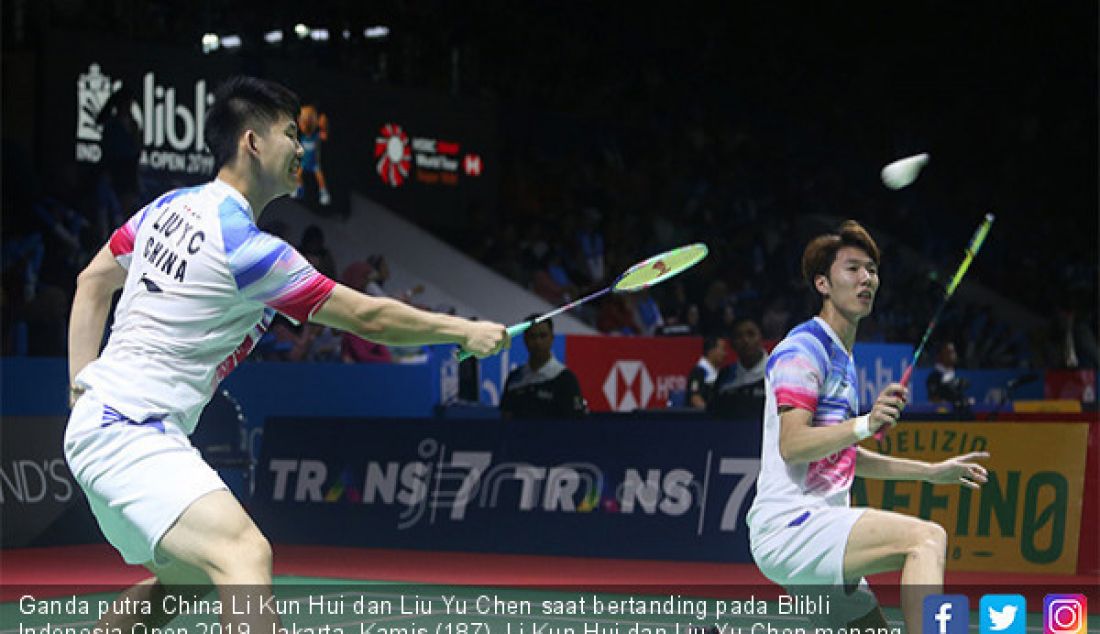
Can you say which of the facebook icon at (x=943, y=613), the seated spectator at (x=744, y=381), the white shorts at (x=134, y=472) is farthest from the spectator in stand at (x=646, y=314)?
the white shorts at (x=134, y=472)

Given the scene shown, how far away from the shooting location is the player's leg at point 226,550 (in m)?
3.99

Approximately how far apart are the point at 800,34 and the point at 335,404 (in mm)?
17717

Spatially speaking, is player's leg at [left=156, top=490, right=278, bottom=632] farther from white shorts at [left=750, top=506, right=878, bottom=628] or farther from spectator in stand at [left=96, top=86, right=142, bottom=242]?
spectator in stand at [left=96, top=86, right=142, bottom=242]

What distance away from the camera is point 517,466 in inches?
445

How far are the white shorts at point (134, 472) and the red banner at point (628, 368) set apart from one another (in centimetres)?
1257

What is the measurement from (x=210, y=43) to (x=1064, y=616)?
14685 millimetres

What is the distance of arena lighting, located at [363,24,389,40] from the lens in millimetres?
21516

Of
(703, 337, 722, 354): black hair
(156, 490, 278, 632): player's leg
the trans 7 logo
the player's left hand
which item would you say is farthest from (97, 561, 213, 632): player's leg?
(703, 337, 722, 354): black hair

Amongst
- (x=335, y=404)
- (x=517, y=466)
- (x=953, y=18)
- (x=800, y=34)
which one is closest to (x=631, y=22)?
(x=800, y=34)

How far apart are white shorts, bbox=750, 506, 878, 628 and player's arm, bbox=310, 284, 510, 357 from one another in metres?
1.26

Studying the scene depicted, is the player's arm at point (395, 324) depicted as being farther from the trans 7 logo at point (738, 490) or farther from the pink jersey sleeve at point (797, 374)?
the trans 7 logo at point (738, 490)

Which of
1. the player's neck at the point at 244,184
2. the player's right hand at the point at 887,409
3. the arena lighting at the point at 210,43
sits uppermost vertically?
the arena lighting at the point at 210,43

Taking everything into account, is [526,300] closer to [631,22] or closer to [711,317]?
[711,317]

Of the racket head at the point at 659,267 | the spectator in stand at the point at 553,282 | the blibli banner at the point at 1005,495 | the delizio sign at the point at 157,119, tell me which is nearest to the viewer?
the racket head at the point at 659,267
